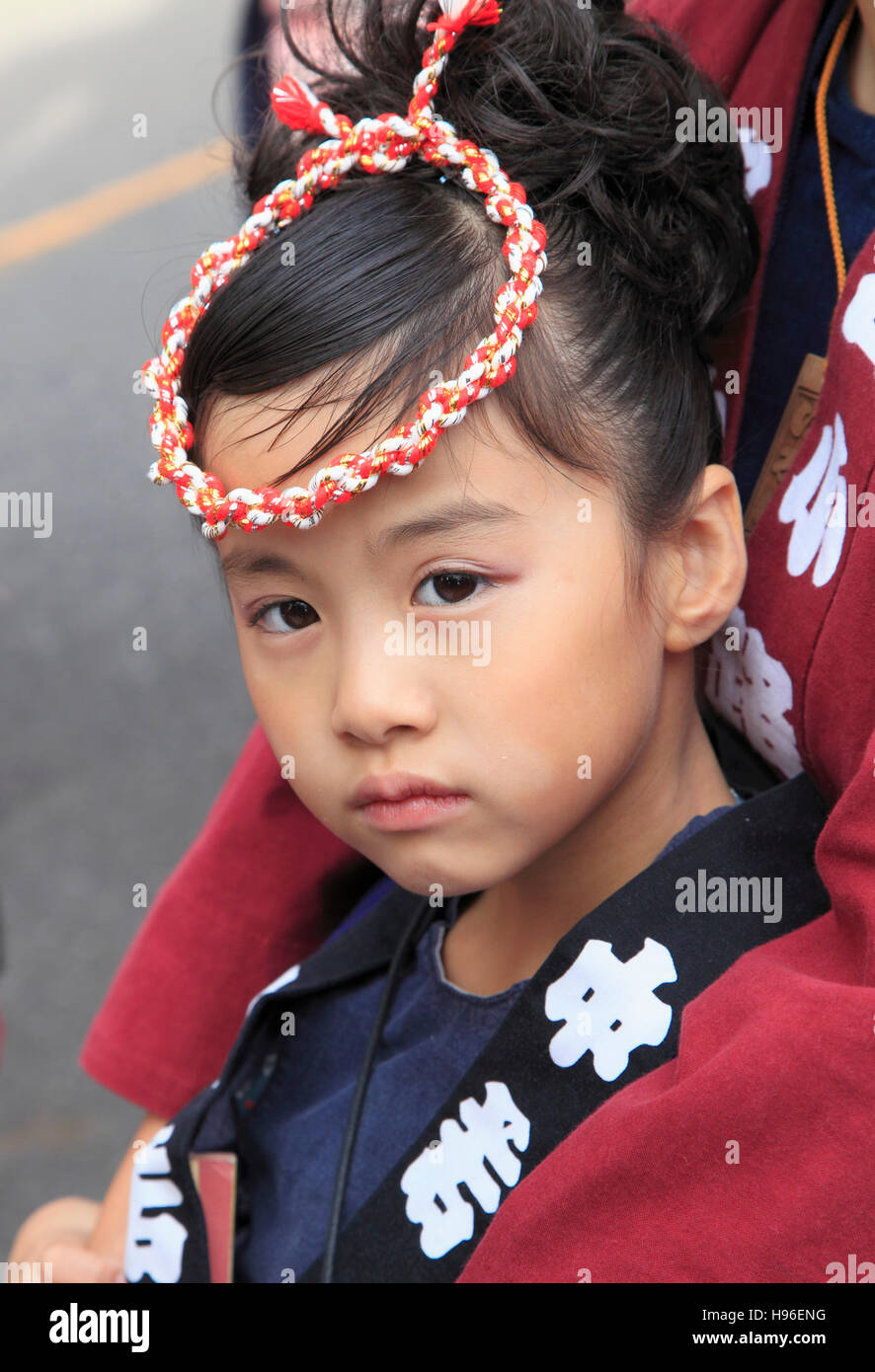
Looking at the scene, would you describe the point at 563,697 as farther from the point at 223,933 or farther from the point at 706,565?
the point at 223,933

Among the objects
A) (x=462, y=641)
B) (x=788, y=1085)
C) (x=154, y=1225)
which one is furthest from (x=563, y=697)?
(x=154, y=1225)

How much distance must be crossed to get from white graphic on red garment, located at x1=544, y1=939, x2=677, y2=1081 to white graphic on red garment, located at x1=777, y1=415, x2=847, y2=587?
12.8 inches

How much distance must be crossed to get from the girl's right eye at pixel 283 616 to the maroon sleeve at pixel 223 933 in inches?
17.0

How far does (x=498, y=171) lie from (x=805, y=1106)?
0.74 metres

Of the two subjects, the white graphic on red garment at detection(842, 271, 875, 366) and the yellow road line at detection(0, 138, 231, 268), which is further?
the yellow road line at detection(0, 138, 231, 268)

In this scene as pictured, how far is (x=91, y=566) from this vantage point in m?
3.98

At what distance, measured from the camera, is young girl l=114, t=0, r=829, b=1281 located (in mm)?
1064

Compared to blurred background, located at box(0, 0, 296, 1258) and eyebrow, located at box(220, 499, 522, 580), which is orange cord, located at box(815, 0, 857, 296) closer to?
eyebrow, located at box(220, 499, 522, 580)

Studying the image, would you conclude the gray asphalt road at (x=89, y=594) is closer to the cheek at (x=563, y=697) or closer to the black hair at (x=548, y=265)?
the black hair at (x=548, y=265)

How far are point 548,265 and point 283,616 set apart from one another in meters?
0.35

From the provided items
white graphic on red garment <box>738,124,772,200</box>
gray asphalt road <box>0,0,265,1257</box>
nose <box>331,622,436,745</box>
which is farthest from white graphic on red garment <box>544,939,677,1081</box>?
gray asphalt road <box>0,0,265,1257</box>

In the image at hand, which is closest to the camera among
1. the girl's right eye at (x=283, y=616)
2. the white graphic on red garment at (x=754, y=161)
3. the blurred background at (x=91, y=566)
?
the girl's right eye at (x=283, y=616)

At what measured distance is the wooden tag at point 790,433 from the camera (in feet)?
3.95

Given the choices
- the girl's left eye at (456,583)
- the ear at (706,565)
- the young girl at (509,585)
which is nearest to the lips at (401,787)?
the young girl at (509,585)
